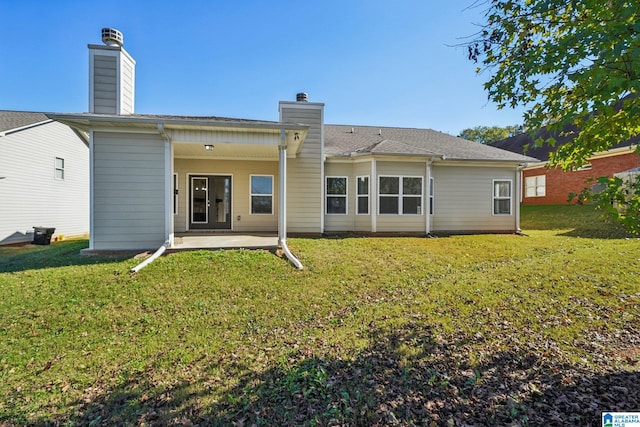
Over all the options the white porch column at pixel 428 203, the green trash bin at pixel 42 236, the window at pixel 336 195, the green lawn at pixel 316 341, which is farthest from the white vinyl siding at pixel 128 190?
the white porch column at pixel 428 203

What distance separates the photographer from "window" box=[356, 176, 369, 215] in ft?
36.9

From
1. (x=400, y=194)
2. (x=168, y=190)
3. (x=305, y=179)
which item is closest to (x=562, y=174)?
(x=400, y=194)

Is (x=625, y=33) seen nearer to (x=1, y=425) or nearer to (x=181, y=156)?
(x=1, y=425)

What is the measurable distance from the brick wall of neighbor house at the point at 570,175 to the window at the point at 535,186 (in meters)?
0.15

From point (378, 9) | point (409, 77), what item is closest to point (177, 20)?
point (378, 9)

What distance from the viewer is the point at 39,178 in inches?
522

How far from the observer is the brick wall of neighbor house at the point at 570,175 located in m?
15.6

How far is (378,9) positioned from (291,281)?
676 cm

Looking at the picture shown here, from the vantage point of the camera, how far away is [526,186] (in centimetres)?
2091

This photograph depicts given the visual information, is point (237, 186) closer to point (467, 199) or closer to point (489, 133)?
point (467, 199)

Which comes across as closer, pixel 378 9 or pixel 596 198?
pixel 596 198

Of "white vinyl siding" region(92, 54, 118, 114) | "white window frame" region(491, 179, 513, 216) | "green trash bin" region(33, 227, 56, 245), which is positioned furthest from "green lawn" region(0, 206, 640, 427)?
"green trash bin" region(33, 227, 56, 245)

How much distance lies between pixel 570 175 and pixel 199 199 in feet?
67.8

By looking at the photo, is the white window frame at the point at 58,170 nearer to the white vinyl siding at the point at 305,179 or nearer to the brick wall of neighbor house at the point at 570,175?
the white vinyl siding at the point at 305,179
